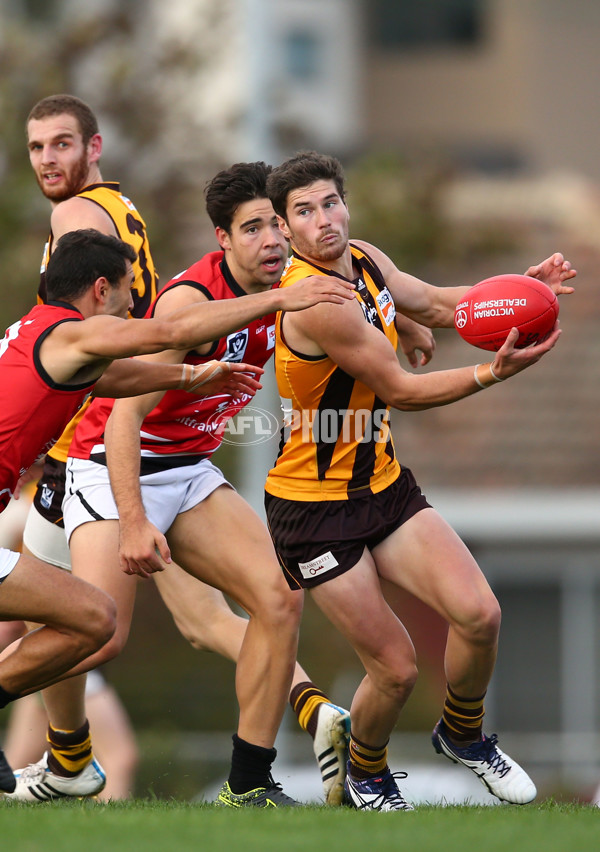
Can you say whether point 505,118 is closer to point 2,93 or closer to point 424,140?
point 424,140

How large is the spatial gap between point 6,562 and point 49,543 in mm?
1231

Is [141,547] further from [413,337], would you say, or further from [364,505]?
[413,337]

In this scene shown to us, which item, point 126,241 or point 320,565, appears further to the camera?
point 126,241

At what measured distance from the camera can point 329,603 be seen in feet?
22.6

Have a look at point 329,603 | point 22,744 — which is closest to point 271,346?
point 329,603

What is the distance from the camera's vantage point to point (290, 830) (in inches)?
232

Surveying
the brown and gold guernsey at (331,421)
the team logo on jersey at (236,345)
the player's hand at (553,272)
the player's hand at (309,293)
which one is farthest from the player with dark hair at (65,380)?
the player's hand at (553,272)

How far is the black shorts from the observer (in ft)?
22.8

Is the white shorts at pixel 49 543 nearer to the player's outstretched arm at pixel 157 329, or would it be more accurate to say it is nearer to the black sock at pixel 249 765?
the black sock at pixel 249 765

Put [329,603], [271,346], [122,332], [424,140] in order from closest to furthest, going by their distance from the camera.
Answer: [122,332]
[329,603]
[271,346]
[424,140]

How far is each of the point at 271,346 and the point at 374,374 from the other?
1.02 m

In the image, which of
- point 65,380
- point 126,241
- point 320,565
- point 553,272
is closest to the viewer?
point 65,380

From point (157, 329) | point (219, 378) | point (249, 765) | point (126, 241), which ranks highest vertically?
point (126, 241)

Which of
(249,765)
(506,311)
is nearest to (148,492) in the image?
(249,765)
